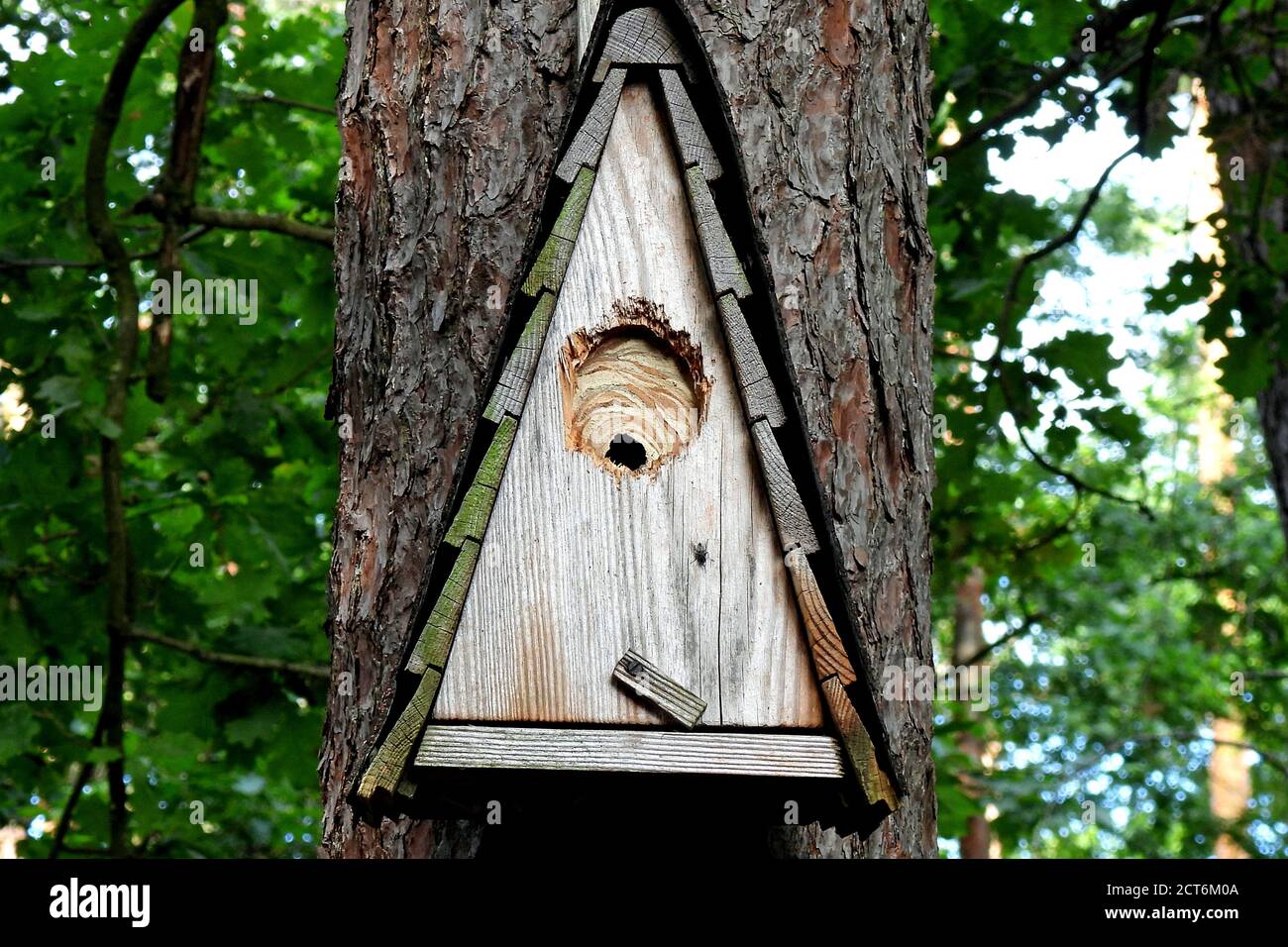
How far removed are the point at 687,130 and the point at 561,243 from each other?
0.30 metres

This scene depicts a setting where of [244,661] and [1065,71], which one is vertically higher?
[1065,71]

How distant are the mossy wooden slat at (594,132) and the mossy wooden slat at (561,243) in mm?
17

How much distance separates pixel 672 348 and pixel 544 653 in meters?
0.54

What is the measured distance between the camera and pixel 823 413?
7.88ft

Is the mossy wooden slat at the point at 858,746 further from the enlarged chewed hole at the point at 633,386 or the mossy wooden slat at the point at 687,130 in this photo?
the mossy wooden slat at the point at 687,130

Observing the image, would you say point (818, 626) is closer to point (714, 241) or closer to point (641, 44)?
point (714, 241)

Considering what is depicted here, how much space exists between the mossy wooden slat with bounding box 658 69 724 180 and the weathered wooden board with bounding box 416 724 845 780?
3.06ft

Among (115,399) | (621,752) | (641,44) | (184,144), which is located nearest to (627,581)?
(621,752)

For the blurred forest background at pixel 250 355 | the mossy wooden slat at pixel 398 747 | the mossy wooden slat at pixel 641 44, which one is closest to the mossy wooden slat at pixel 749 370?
the mossy wooden slat at pixel 641 44

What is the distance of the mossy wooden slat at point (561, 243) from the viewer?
77.9 inches

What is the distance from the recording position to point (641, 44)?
2.09 m

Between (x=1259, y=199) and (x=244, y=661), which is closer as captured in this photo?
(x=244, y=661)
